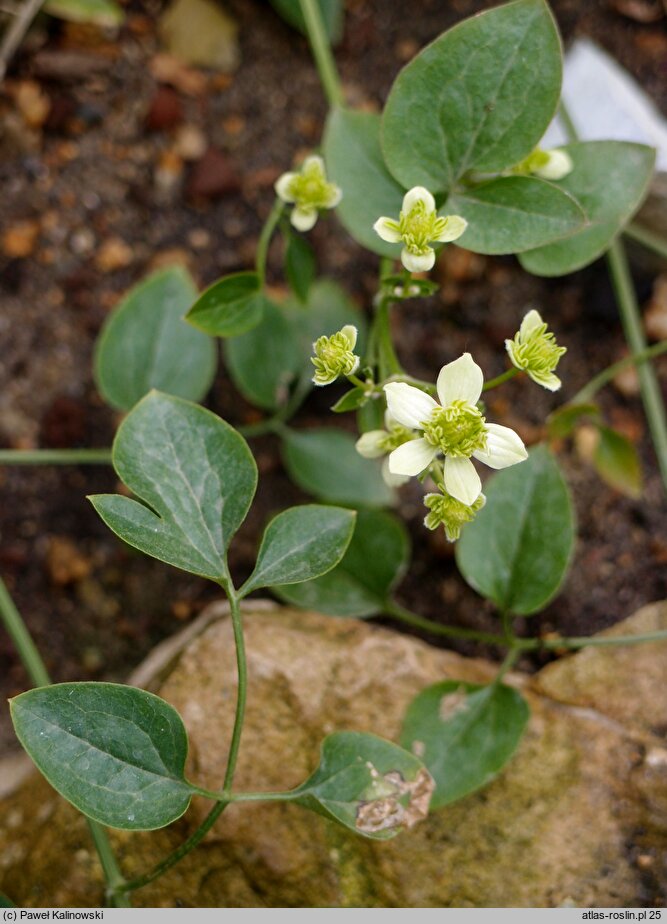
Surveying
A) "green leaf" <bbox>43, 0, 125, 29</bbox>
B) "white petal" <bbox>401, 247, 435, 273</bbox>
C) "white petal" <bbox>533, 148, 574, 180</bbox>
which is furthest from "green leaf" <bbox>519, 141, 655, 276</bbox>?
"green leaf" <bbox>43, 0, 125, 29</bbox>

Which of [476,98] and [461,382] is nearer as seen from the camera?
[461,382]

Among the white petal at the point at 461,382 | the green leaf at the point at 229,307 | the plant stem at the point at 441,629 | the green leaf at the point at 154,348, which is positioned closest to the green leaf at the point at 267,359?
the green leaf at the point at 154,348

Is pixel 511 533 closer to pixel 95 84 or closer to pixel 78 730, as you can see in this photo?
pixel 78 730

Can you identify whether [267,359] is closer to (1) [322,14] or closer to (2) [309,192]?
(2) [309,192]

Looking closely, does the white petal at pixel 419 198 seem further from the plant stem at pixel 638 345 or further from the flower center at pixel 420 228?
the plant stem at pixel 638 345

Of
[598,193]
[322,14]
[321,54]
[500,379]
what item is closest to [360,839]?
[500,379]

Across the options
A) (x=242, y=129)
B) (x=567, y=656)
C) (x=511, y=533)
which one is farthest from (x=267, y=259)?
(x=567, y=656)

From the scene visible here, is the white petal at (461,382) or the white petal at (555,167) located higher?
the white petal at (555,167)
